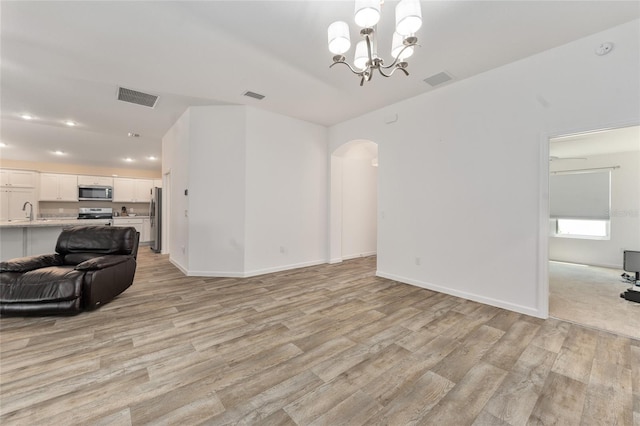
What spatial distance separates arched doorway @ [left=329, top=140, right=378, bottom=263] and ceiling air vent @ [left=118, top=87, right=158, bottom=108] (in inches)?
132

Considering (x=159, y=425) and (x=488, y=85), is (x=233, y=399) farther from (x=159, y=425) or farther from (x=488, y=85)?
(x=488, y=85)

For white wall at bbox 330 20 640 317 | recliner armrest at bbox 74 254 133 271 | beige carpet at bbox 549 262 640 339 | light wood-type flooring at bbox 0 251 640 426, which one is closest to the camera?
light wood-type flooring at bbox 0 251 640 426

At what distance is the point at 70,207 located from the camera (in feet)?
26.7

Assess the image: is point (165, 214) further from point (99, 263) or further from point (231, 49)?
point (231, 49)

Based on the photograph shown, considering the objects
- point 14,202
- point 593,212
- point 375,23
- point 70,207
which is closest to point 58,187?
point 70,207

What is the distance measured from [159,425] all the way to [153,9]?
3.09m

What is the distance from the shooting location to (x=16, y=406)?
60.7 inches

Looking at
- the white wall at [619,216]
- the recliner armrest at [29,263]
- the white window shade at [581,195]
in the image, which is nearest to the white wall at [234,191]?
the recliner armrest at [29,263]

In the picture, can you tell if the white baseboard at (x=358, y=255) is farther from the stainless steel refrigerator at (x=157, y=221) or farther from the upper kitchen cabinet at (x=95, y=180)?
the upper kitchen cabinet at (x=95, y=180)

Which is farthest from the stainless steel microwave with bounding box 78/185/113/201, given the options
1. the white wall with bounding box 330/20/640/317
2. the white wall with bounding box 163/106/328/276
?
the white wall with bounding box 330/20/640/317

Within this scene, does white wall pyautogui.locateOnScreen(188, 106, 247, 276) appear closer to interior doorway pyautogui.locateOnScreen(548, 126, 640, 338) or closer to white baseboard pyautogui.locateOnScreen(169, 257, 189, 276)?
white baseboard pyautogui.locateOnScreen(169, 257, 189, 276)

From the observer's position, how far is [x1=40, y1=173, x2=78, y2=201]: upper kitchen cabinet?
751 centimetres

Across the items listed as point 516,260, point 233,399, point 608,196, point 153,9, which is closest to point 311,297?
point 233,399

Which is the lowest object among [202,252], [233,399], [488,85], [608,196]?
[233,399]
